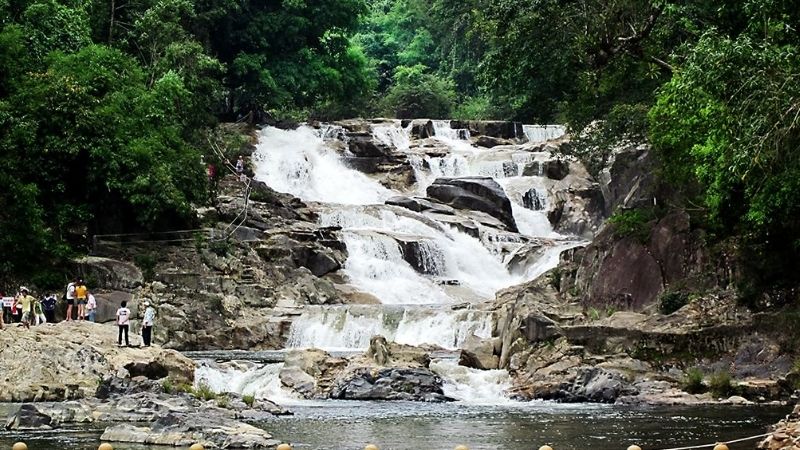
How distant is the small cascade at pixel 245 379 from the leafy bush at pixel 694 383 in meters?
8.12

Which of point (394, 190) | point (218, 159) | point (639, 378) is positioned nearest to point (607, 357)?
point (639, 378)

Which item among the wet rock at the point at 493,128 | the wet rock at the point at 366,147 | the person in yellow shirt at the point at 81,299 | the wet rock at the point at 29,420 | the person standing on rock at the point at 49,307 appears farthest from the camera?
the wet rock at the point at 493,128

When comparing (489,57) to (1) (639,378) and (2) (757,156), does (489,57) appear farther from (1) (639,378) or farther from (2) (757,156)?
(2) (757,156)

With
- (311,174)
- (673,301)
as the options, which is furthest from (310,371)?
(311,174)

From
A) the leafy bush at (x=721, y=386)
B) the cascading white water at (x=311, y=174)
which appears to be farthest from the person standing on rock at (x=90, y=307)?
the cascading white water at (x=311, y=174)

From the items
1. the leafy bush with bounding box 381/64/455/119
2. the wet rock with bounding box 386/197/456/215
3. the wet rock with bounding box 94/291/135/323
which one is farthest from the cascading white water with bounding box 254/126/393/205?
the wet rock with bounding box 94/291/135/323

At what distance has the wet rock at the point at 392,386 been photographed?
24766mm

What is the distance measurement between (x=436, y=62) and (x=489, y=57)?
168 ft

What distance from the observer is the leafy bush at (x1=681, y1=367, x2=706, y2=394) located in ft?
78.3

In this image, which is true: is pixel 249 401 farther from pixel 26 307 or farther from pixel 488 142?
pixel 488 142

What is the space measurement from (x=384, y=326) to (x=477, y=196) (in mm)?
15595

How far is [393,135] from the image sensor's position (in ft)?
191

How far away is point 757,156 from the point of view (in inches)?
714

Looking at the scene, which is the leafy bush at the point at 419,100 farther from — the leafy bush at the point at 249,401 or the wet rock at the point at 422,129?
the leafy bush at the point at 249,401
